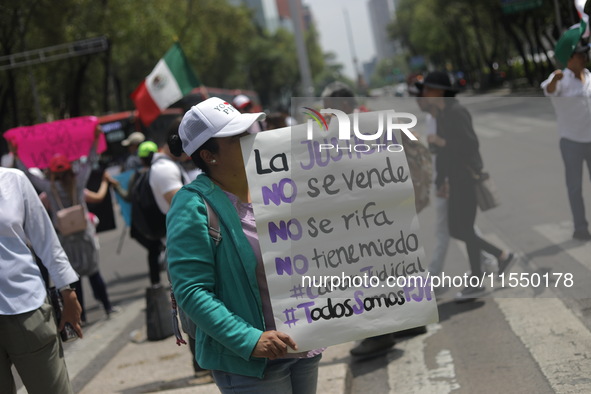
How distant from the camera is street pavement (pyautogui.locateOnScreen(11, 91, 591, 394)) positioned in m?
4.98

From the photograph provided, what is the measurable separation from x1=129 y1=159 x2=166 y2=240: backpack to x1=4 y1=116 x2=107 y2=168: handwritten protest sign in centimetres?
210

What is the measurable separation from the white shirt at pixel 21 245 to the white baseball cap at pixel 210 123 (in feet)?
3.75

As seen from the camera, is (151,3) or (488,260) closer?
(488,260)

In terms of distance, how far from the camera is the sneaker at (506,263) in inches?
237

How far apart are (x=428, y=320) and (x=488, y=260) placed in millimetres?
3407

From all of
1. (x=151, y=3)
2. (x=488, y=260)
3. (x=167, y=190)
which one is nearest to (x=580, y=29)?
(x=488, y=260)

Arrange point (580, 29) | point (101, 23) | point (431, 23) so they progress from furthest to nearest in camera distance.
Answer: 1. point (431, 23)
2. point (101, 23)
3. point (580, 29)

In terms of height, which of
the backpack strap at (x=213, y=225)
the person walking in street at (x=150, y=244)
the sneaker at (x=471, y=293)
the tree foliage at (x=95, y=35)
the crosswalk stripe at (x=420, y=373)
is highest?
the tree foliage at (x=95, y=35)

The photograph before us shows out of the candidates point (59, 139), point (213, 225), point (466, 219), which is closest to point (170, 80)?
point (59, 139)

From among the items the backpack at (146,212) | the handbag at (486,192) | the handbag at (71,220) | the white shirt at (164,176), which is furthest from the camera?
the handbag at (71,220)

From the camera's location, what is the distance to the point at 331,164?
3244mm

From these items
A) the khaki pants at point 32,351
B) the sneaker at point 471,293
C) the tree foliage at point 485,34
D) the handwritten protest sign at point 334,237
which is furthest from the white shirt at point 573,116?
the tree foliage at point 485,34

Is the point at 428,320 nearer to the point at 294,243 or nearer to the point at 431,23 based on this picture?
the point at 294,243

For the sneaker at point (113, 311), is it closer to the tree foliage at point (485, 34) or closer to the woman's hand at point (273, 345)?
the woman's hand at point (273, 345)
